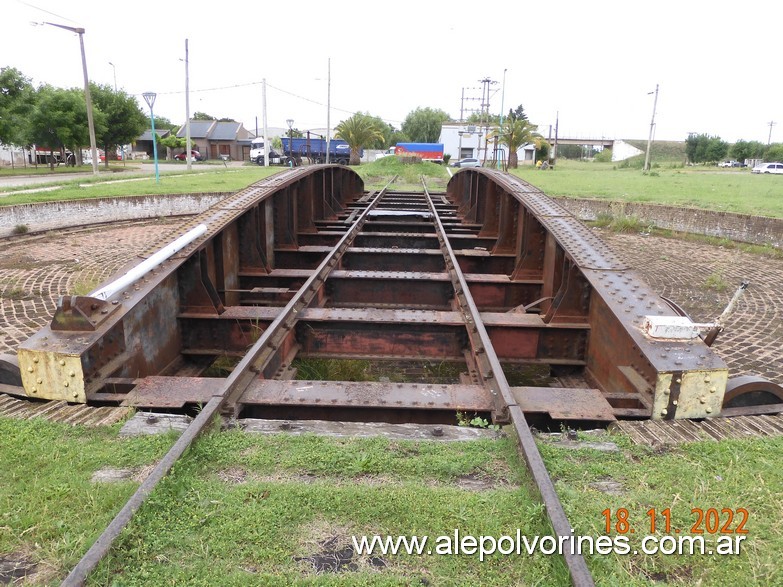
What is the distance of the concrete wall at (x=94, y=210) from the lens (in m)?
10.9

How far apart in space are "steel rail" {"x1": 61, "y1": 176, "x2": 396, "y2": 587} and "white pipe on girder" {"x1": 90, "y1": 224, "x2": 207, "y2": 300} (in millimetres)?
993

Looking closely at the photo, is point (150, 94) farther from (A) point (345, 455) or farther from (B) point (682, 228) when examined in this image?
(A) point (345, 455)

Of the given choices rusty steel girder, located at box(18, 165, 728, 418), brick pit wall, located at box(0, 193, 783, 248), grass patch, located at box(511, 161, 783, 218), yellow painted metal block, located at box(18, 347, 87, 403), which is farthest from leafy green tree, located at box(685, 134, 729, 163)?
yellow painted metal block, located at box(18, 347, 87, 403)

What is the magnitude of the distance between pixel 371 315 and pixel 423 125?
9664 cm

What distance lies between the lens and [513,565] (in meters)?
1.93

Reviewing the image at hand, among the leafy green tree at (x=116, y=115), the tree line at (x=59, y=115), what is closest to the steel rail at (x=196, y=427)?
the tree line at (x=59, y=115)

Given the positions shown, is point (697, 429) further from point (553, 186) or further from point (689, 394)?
point (553, 186)

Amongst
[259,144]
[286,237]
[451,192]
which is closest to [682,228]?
[451,192]

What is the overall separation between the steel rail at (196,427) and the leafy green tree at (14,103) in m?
38.1

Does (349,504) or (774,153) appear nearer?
(349,504)

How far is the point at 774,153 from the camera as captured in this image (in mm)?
78562

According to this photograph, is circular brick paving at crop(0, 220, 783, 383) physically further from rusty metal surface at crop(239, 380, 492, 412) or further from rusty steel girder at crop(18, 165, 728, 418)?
rusty metal surface at crop(239, 380, 492, 412)

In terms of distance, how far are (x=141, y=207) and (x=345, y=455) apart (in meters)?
13.2

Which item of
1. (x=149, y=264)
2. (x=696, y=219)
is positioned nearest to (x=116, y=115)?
(x=696, y=219)
